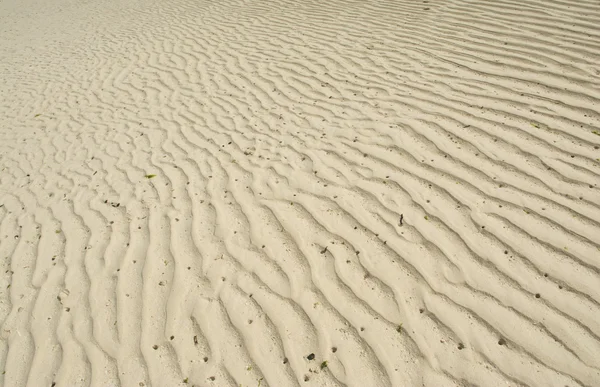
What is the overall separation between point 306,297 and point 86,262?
1.72m

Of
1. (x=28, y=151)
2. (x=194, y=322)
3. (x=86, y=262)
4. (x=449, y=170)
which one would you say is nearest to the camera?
(x=194, y=322)

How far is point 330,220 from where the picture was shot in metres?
3.16

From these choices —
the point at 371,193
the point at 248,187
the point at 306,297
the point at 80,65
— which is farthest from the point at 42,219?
the point at 80,65

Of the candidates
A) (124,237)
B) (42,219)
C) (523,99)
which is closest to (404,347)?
(124,237)

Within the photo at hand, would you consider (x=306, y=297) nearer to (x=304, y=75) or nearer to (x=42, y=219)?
(x=42, y=219)

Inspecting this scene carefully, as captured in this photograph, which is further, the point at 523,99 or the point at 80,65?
the point at 80,65

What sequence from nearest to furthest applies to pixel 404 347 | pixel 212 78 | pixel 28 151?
pixel 404 347
pixel 28 151
pixel 212 78

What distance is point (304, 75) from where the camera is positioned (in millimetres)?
5672

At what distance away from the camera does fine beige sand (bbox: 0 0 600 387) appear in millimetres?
2359

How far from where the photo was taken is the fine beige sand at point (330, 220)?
2.36 metres

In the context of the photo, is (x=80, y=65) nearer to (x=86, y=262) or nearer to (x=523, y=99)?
(x=86, y=262)

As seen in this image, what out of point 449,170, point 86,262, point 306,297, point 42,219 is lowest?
point 42,219

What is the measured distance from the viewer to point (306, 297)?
265 centimetres

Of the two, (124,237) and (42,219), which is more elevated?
(124,237)
